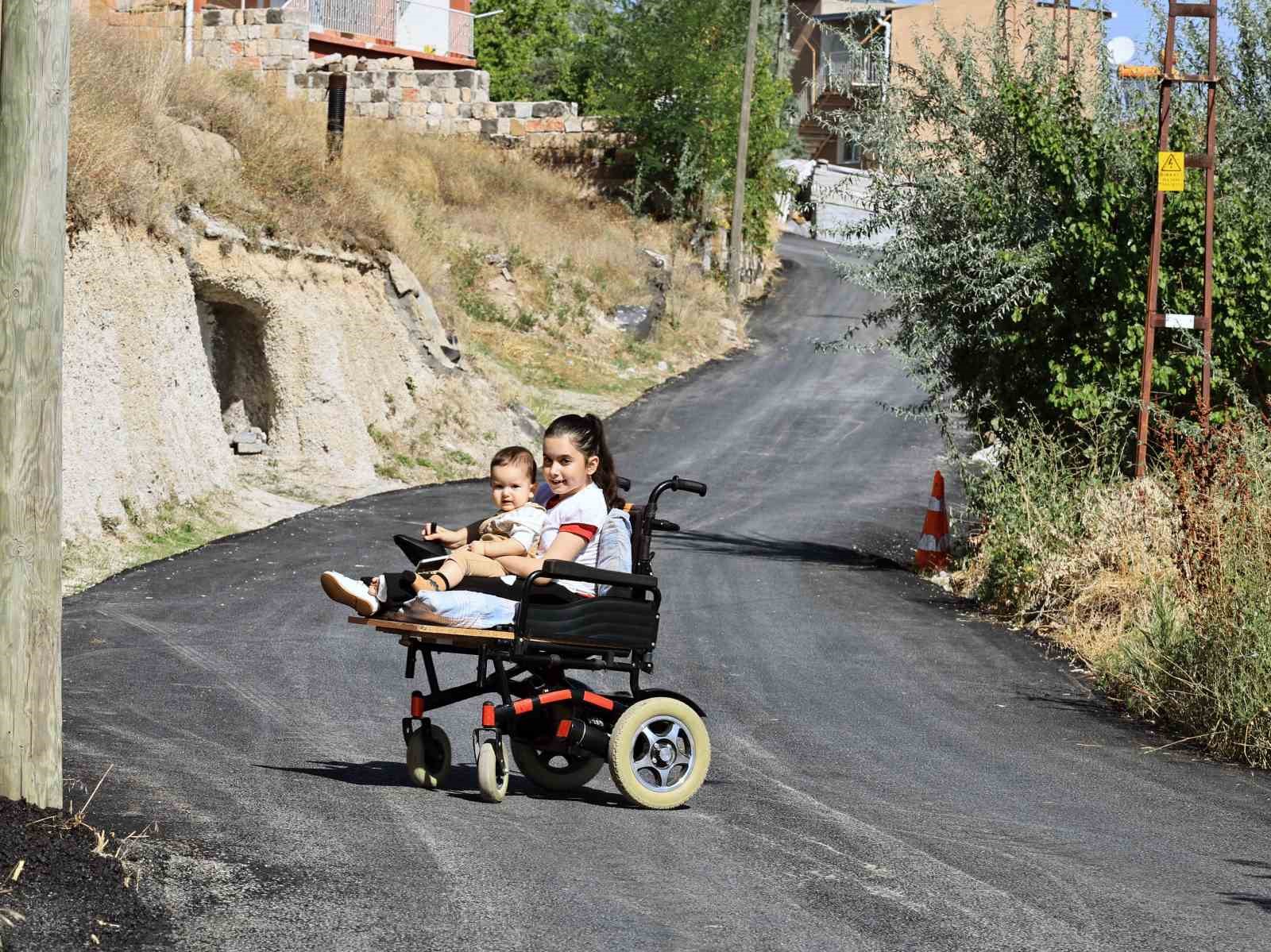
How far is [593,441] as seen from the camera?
784 centimetres

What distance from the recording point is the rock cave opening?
979 inches

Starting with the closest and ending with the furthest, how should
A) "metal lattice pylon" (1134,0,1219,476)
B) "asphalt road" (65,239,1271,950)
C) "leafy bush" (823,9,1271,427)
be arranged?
"asphalt road" (65,239,1271,950) < "metal lattice pylon" (1134,0,1219,476) < "leafy bush" (823,9,1271,427)

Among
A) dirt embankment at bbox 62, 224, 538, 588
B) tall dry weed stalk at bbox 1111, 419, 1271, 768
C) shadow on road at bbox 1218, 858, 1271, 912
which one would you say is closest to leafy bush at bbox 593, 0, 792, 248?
dirt embankment at bbox 62, 224, 538, 588

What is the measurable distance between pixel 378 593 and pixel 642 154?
4286 cm

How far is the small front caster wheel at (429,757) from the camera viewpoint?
306 inches

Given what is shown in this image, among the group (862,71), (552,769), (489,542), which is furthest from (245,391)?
(489,542)

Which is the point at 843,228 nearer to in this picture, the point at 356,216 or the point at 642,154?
the point at 356,216

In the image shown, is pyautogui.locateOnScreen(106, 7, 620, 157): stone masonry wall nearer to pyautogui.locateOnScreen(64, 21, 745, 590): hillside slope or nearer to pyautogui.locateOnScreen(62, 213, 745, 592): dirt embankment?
pyautogui.locateOnScreen(64, 21, 745, 590): hillside slope

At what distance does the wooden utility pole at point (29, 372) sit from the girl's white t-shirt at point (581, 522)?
93.8 inches

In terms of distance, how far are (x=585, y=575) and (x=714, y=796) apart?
4.90 feet

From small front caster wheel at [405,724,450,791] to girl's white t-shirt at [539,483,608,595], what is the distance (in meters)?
0.93

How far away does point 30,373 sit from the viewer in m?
5.94

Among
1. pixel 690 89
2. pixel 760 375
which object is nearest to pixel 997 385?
pixel 760 375

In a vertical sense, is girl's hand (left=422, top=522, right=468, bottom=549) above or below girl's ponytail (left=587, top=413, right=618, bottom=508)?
below
